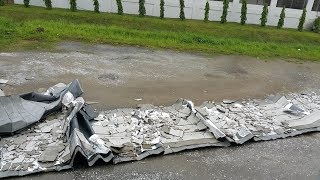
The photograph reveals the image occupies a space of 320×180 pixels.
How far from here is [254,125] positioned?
Result: 7.90 meters

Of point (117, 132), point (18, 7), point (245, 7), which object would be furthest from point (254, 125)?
point (18, 7)

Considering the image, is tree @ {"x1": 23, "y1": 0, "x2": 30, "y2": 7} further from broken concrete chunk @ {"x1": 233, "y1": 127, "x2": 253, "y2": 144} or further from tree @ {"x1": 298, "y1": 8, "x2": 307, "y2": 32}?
tree @ {"x1": 298, "y1": 8, "x2": 307, "y2": 32}

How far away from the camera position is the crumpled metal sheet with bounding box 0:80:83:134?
6.45 meters

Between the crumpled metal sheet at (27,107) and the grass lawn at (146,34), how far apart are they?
475 cm

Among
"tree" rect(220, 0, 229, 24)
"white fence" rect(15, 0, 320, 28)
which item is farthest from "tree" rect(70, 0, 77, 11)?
"tree" rect(220, 0, 229, 24)

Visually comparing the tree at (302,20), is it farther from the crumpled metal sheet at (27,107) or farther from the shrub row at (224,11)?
the crumpled metal sheet at (27,107)

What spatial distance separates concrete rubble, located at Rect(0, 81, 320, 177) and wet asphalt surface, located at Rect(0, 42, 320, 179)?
0.21m

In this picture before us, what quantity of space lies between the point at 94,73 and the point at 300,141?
6185 millimetres

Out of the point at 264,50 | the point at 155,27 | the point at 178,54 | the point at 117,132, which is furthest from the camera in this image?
the point at 155,27

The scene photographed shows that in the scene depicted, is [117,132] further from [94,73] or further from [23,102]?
[94,73]

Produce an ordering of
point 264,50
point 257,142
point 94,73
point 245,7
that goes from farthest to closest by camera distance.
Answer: point 245,7
point 264,50
point 94,73
point 257,142

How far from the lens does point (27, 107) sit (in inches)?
275

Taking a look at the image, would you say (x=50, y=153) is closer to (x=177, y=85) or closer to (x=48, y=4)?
(x=177, y=85)

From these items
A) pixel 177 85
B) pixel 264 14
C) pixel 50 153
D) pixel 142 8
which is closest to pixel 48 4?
pixel 142 8
